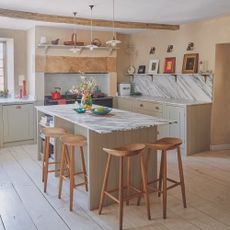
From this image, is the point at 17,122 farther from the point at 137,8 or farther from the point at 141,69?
the point at 137,8

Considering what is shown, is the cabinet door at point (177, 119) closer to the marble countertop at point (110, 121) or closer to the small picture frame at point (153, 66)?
the small picture frame at point (153, 66)

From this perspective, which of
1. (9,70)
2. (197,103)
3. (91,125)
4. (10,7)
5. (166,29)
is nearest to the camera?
(91,125)

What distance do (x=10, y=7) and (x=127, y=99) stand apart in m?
Answer: 3.23

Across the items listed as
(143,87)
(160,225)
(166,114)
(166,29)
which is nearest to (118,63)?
(143,87)

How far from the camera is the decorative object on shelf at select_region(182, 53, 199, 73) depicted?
238 inches

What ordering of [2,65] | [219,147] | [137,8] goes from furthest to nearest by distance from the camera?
[2,65] < [219,147] < [137,8]


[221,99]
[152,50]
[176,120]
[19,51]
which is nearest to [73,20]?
[19,51]

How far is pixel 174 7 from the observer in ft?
15.6

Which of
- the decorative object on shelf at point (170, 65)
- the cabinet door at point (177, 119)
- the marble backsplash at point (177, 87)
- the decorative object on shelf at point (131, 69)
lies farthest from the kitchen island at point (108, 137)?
the decorative object on shelf at point (131, 69)

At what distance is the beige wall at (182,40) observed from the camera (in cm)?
563

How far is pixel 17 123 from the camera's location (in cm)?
627

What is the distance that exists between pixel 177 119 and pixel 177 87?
41.4 inches

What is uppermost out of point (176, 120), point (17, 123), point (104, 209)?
point (176, 120)

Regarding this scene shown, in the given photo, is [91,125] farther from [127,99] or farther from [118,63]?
[118,63]
